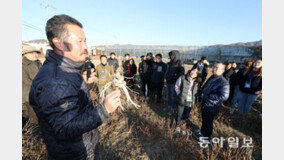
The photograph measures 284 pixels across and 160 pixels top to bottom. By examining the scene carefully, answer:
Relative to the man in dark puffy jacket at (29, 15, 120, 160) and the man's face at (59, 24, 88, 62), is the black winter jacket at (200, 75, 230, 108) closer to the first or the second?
the man in dark puffy jacket at (29, 15, 120, 160)

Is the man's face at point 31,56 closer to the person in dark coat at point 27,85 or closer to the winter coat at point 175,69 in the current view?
the person in dark coat at point 27,85

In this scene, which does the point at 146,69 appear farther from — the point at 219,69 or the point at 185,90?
the point at 219,69

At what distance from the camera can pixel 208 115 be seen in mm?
3008

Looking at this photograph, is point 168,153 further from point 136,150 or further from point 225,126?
point 225,126

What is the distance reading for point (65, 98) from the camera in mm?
934

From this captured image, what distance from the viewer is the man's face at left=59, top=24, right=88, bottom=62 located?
1095 millimetres

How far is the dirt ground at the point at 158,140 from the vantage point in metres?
2.58

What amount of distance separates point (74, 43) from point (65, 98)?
1.65 feet

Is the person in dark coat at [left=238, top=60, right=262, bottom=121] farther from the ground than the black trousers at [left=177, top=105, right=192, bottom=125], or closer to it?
farther from the ground

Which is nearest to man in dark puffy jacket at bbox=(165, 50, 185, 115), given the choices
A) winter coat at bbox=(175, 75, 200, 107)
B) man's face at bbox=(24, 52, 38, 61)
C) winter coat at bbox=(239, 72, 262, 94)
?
winter coat at bbox=(175, 75, 200, 107)

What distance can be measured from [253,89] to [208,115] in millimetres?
2132

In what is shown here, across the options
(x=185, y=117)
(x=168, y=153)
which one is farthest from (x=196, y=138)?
(x=168, y=153)

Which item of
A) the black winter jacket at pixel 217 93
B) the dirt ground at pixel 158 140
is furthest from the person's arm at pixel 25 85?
the black winter jacket at pixel 217 93

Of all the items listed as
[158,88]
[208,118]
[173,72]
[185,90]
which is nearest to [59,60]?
[185,90]
